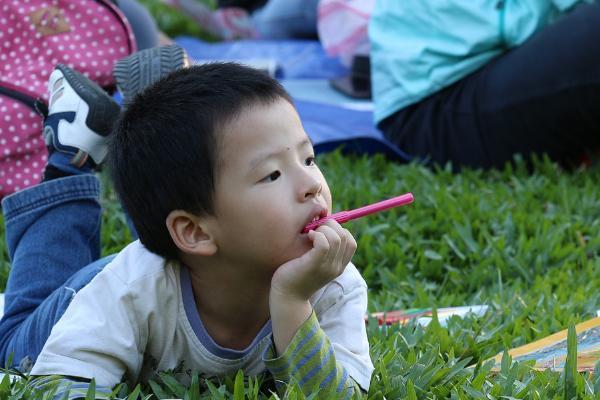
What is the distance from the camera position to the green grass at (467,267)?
148 centimetres

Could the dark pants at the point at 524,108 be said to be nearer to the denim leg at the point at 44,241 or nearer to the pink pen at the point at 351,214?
the denim leg at the point at 44,241

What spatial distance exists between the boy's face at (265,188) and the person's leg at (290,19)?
369cm

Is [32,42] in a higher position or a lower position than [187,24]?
higher

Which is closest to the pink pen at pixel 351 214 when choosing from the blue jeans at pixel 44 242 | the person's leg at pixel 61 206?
the blue jeans at pixel 44 242

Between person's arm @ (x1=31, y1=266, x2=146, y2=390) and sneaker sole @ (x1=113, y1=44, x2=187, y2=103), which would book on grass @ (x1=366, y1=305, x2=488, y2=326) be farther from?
sneaker sole @ (x1=113, y1=44, x2=187, y2=103)

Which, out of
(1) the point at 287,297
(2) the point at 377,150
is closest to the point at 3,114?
(2) the point at 377,150

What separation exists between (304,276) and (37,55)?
1583mm

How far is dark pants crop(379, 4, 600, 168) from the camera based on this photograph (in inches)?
116

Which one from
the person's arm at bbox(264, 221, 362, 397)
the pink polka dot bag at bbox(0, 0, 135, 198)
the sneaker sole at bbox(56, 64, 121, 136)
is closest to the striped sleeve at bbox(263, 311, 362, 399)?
the person's arm at bbox(264, 221, 362, 397)

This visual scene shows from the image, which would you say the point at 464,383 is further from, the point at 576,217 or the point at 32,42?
the point at 32,42

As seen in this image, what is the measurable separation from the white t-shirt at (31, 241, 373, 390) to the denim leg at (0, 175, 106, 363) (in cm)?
28

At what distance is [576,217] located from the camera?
8.43 ft

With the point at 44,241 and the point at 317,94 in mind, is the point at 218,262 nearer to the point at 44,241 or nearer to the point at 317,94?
the point at 44,241

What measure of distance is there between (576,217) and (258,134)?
140 centimetres
